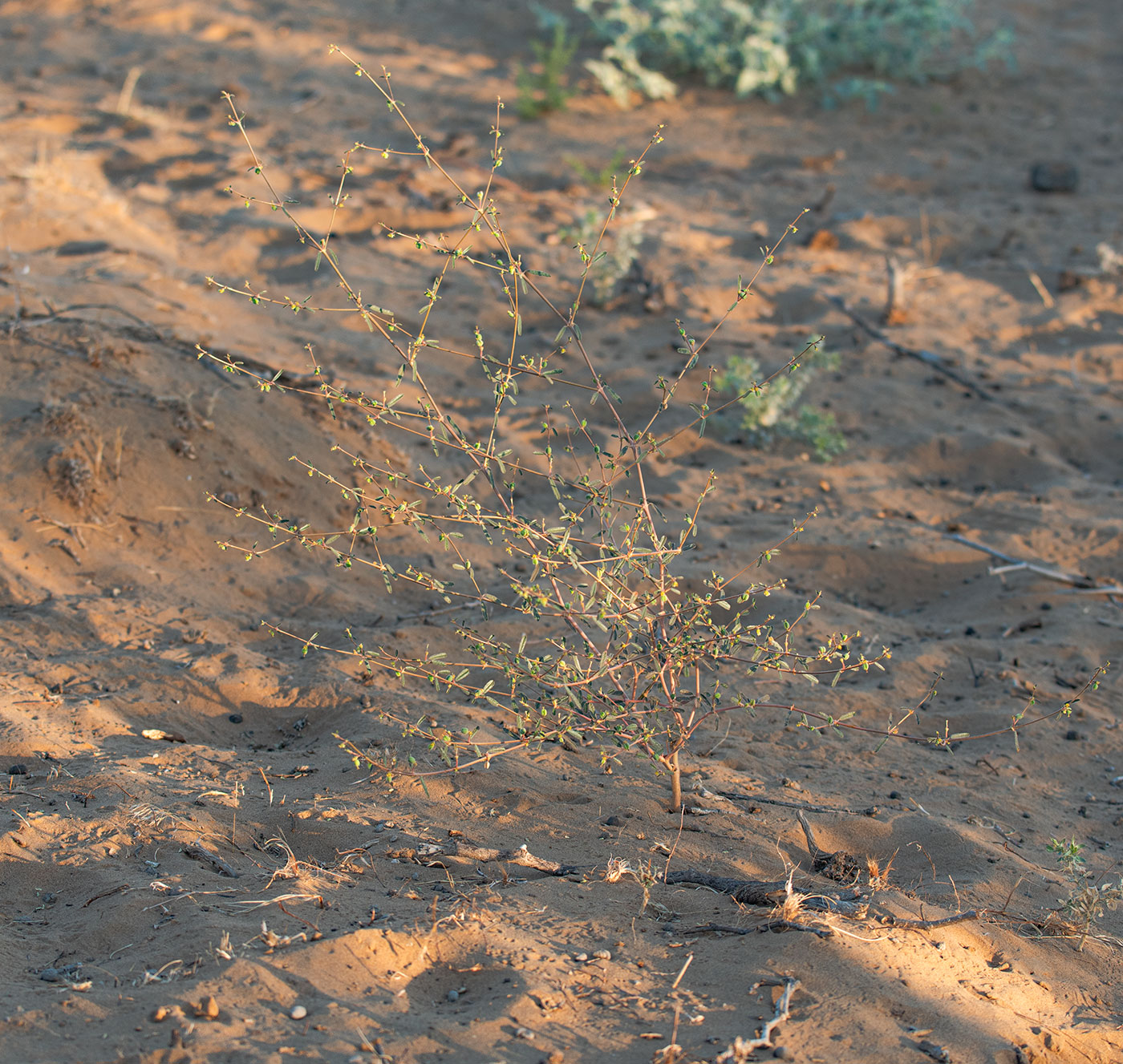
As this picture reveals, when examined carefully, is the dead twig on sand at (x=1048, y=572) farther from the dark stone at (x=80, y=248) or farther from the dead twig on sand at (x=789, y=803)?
the dark stone at (x=80, y=248)

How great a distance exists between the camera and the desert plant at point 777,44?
864 centimetres

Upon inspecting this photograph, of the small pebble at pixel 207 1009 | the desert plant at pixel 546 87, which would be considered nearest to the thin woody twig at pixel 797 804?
the small pebble at pixel 207 1009

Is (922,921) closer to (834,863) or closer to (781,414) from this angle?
(834,863)

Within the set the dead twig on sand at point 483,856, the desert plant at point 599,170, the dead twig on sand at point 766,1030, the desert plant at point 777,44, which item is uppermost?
the desert plant at point 777,44

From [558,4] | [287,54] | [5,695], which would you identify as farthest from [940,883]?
[558,4]

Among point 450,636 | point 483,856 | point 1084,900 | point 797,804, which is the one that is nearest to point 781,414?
point 450,636

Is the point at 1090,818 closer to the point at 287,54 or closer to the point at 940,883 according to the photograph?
the point at 940,883

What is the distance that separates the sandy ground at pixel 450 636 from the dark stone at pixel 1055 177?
0.48ft

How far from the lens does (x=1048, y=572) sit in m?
4.02

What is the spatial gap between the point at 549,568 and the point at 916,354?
3.89 meters

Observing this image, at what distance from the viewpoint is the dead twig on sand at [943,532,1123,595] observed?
13.0 feet

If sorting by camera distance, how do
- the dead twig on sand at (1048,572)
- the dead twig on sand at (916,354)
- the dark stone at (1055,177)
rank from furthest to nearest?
the dark stone at (1055,177) → the dead twig on sand at (916,354) → the dead twig on sand at (1048,572)

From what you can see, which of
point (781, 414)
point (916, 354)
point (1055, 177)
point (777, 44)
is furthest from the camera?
point (777, 44)

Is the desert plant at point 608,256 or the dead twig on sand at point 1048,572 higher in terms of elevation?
the desert plant at point 608,256
